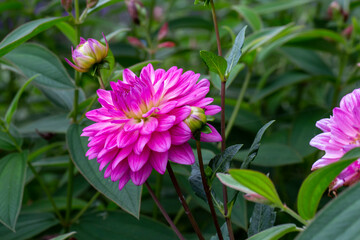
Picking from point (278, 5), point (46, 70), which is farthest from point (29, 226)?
point (278, 5)

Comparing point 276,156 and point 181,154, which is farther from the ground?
point 181,154

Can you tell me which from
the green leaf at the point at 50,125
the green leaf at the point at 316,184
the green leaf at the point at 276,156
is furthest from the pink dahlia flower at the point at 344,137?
the green leaf at the point at 50,125

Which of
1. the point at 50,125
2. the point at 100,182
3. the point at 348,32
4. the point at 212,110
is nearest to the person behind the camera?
the point at 212,110

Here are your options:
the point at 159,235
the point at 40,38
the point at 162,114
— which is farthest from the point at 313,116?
the point at 40,38

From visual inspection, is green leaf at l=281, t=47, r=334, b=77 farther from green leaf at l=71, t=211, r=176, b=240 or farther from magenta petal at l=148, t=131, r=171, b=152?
magenta petal at l=148, t=131, r=171, b=152

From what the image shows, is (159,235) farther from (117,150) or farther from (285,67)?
(285,67)

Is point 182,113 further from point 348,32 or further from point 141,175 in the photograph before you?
point 348,32
